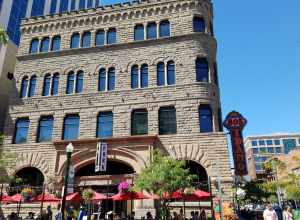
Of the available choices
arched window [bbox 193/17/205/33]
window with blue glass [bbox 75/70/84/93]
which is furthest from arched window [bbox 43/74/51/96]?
arched window [bbox 193/17/205/33]

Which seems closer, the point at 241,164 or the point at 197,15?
the point at 241,164

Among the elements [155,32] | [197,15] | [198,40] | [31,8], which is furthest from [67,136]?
[31,8]

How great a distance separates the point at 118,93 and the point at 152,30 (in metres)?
6.98

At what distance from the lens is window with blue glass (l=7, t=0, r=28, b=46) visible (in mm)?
69750

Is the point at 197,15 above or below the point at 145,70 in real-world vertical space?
above

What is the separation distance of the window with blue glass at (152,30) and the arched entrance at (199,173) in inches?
472

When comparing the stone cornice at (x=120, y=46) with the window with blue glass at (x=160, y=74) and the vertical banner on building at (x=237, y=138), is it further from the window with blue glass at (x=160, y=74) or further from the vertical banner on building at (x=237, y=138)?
the vertical banner on building at (x=237, y=138)

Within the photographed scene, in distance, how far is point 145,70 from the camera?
2673 cm

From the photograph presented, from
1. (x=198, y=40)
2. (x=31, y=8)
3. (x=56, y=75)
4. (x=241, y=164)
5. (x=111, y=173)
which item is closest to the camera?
(x=241, y=164)

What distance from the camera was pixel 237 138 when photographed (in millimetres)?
23078

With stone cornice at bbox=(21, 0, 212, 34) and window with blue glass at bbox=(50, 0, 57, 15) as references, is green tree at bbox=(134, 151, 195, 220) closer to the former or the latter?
stone cornice at bbox=(21, 0, 212, 34)

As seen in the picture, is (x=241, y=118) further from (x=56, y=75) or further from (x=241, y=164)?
(x=56, y=75)

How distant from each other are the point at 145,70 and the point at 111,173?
30.4ft

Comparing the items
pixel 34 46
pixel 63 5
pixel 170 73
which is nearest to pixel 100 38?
pixel 34 46
